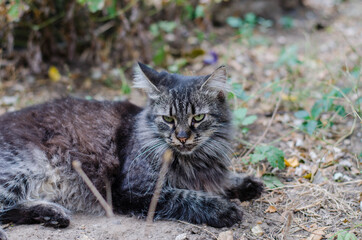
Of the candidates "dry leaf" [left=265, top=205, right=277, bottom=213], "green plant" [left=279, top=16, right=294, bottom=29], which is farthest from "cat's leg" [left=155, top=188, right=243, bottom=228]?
"green plant" [left=279, top=16, right=294, bottom=29]

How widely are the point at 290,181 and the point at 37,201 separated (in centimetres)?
Answer: 225

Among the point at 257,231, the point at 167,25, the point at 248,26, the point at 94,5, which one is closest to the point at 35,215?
the point at 257,231

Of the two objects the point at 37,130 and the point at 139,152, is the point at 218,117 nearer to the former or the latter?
the point at 139,152

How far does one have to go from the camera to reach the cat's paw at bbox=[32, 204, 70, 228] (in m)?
2.87

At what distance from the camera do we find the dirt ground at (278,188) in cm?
282

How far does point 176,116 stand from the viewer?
3.02m

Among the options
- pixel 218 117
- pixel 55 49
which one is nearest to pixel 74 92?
pixel 55 49

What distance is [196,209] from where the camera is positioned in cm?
296

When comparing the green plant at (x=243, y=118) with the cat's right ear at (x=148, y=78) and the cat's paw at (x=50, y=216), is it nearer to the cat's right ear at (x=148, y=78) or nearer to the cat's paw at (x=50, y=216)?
the cat's right ear at (x=148, y=78)

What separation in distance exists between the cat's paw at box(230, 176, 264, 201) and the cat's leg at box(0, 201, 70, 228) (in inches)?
57.7

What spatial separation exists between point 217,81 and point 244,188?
1006 mm

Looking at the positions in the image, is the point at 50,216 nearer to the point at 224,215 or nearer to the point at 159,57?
the point at 224,215

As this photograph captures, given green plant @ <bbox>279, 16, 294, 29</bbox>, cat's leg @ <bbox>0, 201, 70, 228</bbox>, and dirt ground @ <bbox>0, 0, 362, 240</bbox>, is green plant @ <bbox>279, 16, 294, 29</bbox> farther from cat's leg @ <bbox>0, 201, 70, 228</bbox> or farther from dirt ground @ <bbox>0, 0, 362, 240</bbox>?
cat's leg @ <bbox>0, 201, 70, 228</bbox>

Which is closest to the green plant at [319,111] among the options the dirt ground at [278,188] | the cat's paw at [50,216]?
the dirt ground at [278,188]
